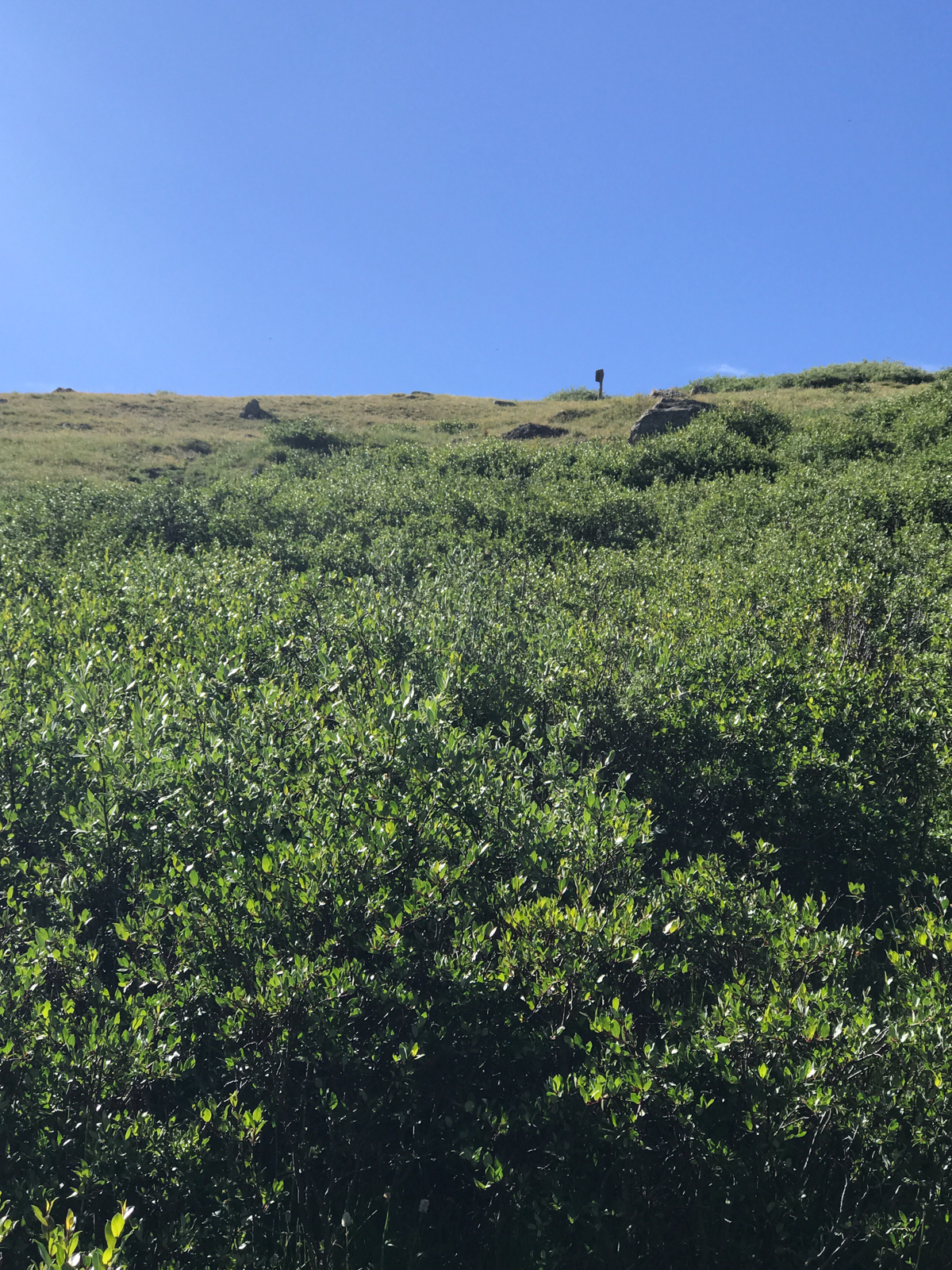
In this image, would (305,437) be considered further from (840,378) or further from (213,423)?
(840,378)

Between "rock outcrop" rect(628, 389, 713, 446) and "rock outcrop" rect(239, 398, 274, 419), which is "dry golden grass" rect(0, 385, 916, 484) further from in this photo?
"rock outcrop" rect(628, 389, 713, 446)

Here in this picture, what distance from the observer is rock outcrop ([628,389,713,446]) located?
2777cm

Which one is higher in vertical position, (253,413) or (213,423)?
(253,413)

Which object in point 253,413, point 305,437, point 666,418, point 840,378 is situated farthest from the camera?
point 253,413

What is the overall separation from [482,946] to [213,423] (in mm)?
42493

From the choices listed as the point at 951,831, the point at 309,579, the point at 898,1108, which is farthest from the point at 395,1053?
the point at 309,579

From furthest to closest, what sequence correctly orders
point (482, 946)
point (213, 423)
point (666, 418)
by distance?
1. point (213, 423)
2. point (666, 418)
3. point (482, 946)

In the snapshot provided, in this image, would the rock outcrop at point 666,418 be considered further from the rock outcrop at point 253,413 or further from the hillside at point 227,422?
the rock outcrop at point 253,413

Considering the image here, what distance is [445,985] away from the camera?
448cm

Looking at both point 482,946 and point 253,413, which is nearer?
point 482,946

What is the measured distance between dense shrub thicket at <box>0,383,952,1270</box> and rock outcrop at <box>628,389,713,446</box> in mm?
19882

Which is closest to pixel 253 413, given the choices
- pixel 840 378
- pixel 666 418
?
pixel 666 418

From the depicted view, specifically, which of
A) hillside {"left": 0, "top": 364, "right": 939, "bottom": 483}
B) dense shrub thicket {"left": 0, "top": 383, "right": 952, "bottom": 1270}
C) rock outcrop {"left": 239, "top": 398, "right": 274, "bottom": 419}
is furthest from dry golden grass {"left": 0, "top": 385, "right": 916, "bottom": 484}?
dense shrub thicket {"left": 0, "top": 383, "right": 952, "bottom": 1270}

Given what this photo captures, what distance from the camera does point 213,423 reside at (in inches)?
1624
